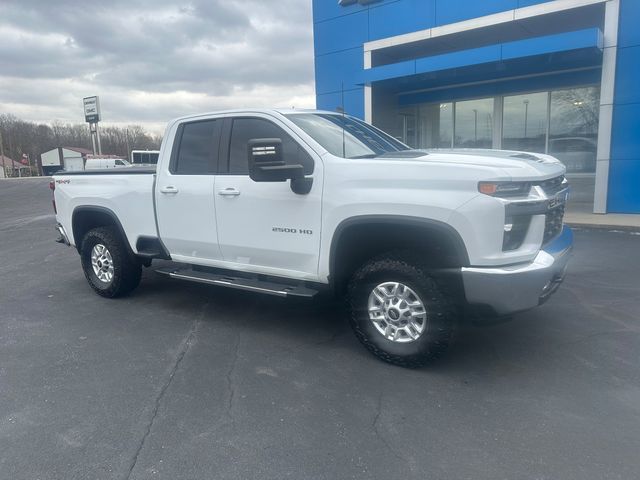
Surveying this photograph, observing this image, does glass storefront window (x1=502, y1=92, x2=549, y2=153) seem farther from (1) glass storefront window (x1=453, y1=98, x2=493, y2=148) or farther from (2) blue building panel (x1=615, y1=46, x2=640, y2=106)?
(2) blue building panel (x1=615, y1=46, x2=640, y2=106)

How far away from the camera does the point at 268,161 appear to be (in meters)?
4.06

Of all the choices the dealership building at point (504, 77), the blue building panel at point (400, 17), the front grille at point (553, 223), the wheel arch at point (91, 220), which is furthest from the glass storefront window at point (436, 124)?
the front grille at point (553, 223)

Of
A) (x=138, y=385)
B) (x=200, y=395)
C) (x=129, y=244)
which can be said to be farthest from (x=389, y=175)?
(x=129, y=244)

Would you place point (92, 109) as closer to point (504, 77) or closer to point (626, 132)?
point (504, 77)

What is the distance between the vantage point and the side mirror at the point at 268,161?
13.2ft

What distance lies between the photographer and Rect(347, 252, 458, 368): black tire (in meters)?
3.81

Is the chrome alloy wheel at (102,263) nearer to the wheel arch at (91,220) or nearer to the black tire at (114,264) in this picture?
the black tire at (114,264)

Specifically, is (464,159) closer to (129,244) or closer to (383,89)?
(129,244)

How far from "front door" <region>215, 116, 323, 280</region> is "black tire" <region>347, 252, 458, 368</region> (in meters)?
0.48

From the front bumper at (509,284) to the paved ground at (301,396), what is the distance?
2.11ft

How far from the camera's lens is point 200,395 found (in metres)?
3.74

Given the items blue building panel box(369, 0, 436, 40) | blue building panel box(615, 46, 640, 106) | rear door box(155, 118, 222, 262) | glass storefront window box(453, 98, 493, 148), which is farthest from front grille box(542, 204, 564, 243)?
glass storefront window box(453, 98, 493, 148)

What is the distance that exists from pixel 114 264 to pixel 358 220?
343cm

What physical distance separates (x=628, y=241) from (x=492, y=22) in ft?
22.5
